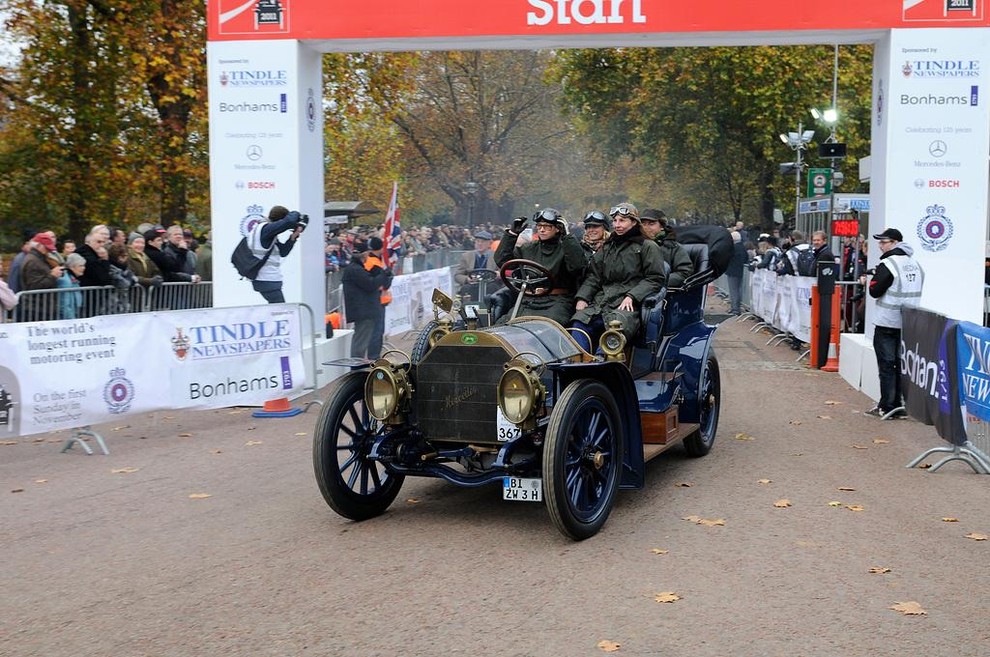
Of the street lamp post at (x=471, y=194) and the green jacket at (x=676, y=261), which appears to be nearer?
the green jacket at (x=676, y=261)

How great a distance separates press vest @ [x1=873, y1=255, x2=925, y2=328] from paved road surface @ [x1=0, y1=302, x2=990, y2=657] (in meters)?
1.70

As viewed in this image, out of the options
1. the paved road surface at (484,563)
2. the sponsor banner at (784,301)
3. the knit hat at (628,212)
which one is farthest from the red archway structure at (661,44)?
the knit hat at (628,212)

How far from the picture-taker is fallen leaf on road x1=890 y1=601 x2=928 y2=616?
5.14 m

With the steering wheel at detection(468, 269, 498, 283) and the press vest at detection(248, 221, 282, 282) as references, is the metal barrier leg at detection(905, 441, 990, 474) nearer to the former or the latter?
the steering wheel at detection(468, 269, 498, 283)

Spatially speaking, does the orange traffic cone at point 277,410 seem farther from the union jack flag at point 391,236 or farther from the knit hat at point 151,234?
the union jack flag at point 391,236

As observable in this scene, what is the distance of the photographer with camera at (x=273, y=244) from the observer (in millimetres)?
12923

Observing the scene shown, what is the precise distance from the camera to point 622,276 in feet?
27.2

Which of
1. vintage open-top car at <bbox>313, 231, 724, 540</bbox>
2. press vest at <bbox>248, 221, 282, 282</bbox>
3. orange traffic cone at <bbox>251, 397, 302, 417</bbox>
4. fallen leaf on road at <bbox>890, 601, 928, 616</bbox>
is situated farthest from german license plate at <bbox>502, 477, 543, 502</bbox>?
press vest at <bbox>248, 221, 282, 282</bbox>

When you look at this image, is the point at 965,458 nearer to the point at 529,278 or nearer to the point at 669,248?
the point at 669,248

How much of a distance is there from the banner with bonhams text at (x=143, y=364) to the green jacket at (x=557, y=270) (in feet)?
11.8

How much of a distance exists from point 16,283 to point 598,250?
7.33 m

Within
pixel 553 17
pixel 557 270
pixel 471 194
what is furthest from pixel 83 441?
pixel 471 194

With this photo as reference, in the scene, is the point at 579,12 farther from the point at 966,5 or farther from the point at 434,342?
the point at 434,342

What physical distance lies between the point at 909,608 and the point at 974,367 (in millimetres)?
3652
